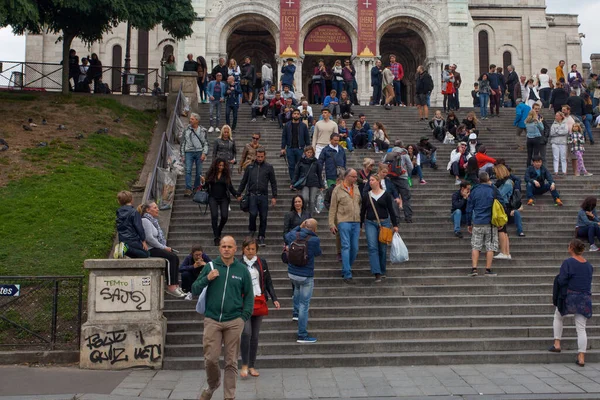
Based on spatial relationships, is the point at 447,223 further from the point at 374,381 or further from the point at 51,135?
the point at 51,135

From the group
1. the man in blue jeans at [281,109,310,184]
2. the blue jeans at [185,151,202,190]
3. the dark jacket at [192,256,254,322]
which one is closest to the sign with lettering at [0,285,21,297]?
the dark jacket at [192,256,254,322]

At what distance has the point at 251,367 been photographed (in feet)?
27.1

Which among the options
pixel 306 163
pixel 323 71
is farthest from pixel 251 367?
pixel 323 71

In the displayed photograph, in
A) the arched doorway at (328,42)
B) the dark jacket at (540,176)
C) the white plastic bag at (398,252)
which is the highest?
the arched doorway at (328,42)

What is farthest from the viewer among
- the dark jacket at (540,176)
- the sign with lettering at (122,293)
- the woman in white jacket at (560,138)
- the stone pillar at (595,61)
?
the stone pillar at (595,61)

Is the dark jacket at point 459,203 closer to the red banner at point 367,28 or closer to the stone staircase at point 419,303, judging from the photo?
Result: the stone staircase at point 419,303

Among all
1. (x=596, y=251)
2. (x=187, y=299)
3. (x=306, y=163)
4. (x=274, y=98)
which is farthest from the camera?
(x=274, y=98)

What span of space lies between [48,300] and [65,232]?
253cm

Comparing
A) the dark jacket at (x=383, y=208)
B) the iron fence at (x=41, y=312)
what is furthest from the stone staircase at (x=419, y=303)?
the iron fence at (x=41, y=312)

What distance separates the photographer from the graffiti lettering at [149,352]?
8805 mm

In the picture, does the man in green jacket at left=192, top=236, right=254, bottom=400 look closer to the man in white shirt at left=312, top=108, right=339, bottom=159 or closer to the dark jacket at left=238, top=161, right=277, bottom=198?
Answer: the dark jacket at left=238, top=161, right=277, bottom=198

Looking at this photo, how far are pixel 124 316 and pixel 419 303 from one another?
4619 millimetres

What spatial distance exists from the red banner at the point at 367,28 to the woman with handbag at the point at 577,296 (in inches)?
943

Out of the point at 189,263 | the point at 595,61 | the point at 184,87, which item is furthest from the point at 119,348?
the point at 595,61
